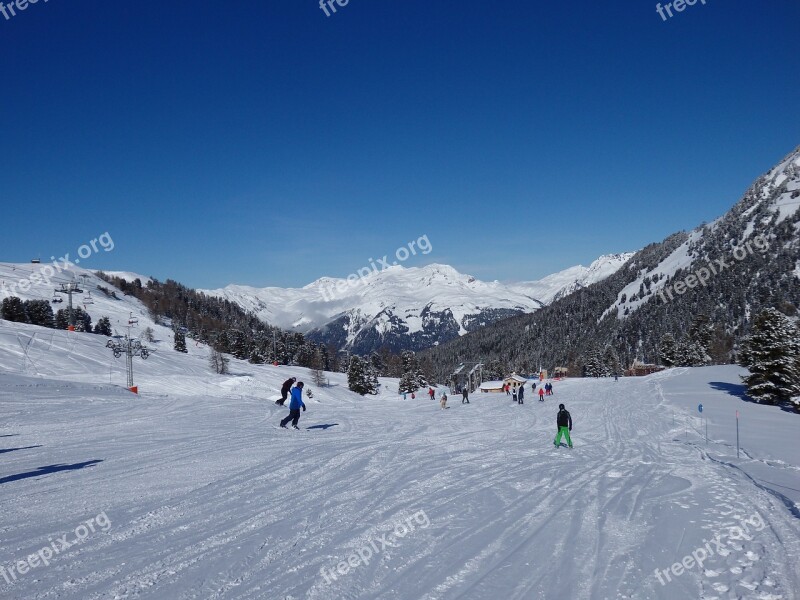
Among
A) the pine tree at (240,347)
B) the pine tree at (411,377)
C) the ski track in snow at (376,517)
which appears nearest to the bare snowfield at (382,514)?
the ski track in snow at (376,517)

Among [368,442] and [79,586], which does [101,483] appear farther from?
[368,442]

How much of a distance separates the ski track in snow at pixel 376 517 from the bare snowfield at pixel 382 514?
0.11 ft

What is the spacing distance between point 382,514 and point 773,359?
35.0m

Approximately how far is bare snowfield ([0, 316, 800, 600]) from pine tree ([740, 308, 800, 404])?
17744 mm

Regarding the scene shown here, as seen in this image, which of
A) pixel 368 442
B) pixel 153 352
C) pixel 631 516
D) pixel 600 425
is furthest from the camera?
pixel 153 352

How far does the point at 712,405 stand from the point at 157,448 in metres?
32.4

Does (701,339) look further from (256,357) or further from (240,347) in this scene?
(240,347)

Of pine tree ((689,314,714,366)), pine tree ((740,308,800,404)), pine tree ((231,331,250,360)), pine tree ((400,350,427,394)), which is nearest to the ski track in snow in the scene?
pine tree ((740,308,800,404))

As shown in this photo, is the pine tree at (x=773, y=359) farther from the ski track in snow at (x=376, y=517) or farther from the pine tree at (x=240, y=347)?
the pine tree at (x=240, y=347)

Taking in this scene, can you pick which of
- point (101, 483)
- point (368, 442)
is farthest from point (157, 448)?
point (368, 442)

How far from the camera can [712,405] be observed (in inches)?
1244

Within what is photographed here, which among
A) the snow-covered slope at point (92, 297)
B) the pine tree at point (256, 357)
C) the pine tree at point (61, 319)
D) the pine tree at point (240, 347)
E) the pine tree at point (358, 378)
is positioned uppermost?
the snow-covered slope at point (92, 297)

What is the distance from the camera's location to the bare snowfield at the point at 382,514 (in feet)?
17.2

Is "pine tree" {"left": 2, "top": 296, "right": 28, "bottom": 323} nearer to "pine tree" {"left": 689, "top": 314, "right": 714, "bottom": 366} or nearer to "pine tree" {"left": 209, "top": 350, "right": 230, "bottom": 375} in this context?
"pine tree" {"left": 209, "top": 350, "right": 230, "bottom": 375}
